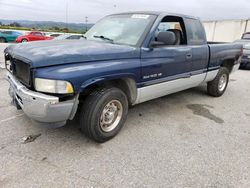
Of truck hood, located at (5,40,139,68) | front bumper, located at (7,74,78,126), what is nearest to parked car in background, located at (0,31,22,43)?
truck hood, located at (5,40,139,68)

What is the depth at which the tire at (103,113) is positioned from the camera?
2.77m

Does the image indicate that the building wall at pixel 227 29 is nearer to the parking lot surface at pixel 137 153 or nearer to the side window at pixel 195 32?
the side window at pixel 195 32

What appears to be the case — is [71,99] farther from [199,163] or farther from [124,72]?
[199,163]

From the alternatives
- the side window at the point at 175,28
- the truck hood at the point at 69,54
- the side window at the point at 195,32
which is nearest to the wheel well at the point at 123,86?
the truck hood at the point at 69,54

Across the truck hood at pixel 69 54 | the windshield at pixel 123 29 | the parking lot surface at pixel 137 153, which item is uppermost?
the windshield at pixel 123 29

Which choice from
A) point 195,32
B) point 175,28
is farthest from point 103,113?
point 195,32

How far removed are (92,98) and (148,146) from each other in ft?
3.43

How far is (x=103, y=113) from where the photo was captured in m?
2.98

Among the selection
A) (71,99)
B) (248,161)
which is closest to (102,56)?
(71,99)

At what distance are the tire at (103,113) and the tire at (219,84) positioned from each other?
305 centimetres

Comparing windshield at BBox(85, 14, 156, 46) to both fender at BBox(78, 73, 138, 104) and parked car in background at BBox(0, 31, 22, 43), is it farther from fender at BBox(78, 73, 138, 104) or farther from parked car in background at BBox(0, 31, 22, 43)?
parked car in background at BBox(0, 31, 22, 43)

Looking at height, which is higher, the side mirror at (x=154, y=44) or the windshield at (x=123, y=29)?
the windshield at (x=123, y=29)

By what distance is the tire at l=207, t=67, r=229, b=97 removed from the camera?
5.27m

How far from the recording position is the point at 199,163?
2.68m
